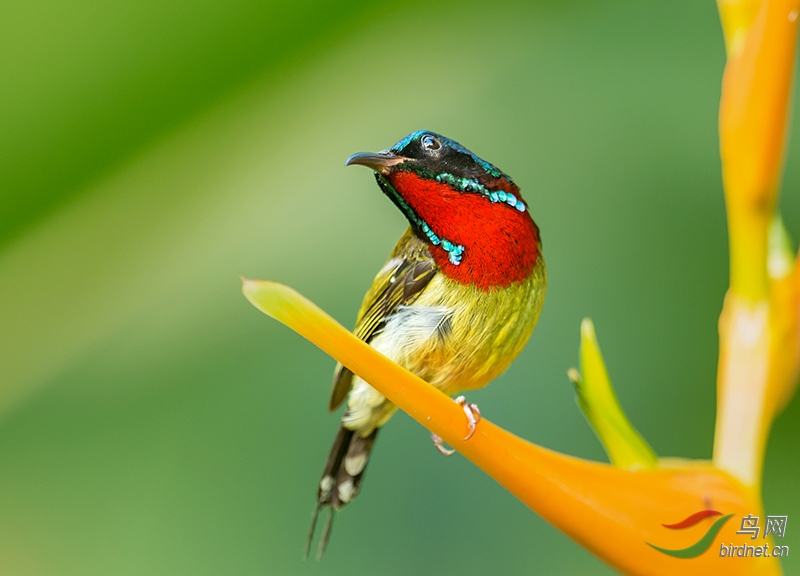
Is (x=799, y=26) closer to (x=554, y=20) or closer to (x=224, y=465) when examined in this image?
(x=554, y=20)

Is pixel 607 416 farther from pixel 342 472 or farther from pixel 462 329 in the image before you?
pixel 342 472

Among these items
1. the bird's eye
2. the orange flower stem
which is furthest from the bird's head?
the orange flower stem

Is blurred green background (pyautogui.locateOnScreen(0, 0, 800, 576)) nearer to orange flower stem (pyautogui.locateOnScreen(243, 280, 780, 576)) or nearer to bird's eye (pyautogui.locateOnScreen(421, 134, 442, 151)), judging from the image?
bird's eye (pyautogui.locateOnScreen(421, 134, 442, 151))

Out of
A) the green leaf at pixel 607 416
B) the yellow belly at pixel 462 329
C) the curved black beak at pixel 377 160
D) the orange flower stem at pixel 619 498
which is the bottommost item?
the orange flower stem at pixel 619 498

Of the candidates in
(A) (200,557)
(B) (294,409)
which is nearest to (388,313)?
(B) (294,409)

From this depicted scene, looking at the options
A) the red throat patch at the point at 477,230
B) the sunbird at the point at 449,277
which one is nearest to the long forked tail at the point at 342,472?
the sunbird at the point at 449,277

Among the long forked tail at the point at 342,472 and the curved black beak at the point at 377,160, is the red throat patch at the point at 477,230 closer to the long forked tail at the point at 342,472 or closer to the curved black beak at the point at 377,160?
the curved black beak at the point at 377,160

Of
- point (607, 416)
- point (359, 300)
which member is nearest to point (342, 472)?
point (359, 300)

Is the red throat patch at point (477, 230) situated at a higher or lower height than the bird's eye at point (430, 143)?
lower
